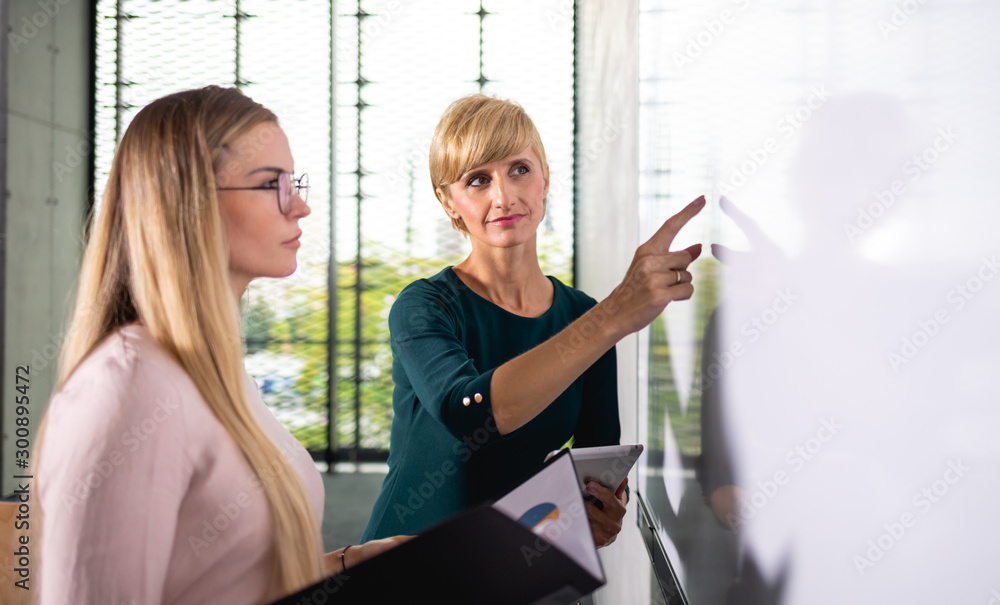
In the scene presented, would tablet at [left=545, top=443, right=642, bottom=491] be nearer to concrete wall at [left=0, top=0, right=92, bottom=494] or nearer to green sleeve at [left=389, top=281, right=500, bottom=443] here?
green sleeve at [left=389, top=281, right=500, bottom=443]

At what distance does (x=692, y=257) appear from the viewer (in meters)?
0.97

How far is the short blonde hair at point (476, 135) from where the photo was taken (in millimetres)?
1523

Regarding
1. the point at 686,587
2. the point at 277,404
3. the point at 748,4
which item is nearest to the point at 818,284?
the point at 748,4

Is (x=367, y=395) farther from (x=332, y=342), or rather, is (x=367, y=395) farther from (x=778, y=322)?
(x=778, y=322)

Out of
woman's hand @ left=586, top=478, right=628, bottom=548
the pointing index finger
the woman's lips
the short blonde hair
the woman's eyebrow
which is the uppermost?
the short blonde hair

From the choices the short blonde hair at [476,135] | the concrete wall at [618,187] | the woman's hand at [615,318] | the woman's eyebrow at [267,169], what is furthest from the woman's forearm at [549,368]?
the concrete wall at [618,187]

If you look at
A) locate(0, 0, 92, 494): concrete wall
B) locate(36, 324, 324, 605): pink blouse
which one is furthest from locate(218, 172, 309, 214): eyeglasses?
locate(0, 0, 92, 494): concrete wall

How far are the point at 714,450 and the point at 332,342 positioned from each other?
515 centimetres

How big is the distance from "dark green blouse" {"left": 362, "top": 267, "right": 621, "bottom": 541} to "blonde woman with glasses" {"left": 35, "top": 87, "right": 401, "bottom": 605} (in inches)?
12.9

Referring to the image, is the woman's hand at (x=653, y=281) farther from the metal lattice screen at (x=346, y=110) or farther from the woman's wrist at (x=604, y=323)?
the metal lattice screen at (x=346, y=110)

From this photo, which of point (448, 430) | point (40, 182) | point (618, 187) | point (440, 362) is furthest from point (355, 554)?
point (40, 182)

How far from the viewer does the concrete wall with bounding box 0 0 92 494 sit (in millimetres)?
4957

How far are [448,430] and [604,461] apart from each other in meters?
0.35

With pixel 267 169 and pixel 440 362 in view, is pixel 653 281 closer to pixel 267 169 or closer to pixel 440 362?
pixel 440 362
